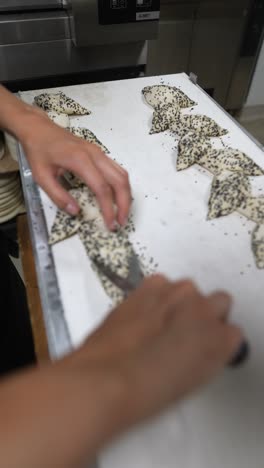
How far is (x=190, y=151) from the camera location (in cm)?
97

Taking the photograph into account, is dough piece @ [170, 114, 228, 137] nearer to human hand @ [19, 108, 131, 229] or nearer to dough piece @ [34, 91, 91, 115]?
dough piece @ [34, 91, 91, 115]

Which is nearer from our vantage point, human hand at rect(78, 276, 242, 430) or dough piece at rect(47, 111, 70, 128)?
human hand at rect(78, 276, 242, 430)

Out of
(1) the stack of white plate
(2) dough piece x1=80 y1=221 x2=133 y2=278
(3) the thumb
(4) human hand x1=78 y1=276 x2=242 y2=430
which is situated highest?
(4) human hand x1=78 y1=276 x2=242 y2=430

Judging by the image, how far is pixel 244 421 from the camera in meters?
0.54

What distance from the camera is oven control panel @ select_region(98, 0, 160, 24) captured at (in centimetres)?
127

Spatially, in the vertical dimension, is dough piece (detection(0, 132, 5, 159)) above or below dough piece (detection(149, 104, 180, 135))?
below

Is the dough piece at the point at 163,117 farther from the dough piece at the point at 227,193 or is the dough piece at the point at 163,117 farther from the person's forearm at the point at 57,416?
the person's forearm at the point at 57,416

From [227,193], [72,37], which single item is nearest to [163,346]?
[227,193]

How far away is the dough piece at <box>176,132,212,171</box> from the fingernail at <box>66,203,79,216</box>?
342mm

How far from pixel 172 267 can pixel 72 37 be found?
1.13m

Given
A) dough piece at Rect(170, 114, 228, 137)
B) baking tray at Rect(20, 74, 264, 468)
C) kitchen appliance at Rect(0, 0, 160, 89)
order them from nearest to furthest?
baking tray at Rect(20, 74, 264, 468) → dough piece at Rect(170, 114, 228, 137) → kitchen appliance at Rect(0, 0, 160, 89)

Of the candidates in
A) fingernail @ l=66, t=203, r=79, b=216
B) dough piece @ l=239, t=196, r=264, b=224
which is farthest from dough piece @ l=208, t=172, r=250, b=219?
fingernail @ l=66, t=203, r=79, b=216

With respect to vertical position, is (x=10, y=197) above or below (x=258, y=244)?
below

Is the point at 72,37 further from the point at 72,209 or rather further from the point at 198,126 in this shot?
the point at 72,209
